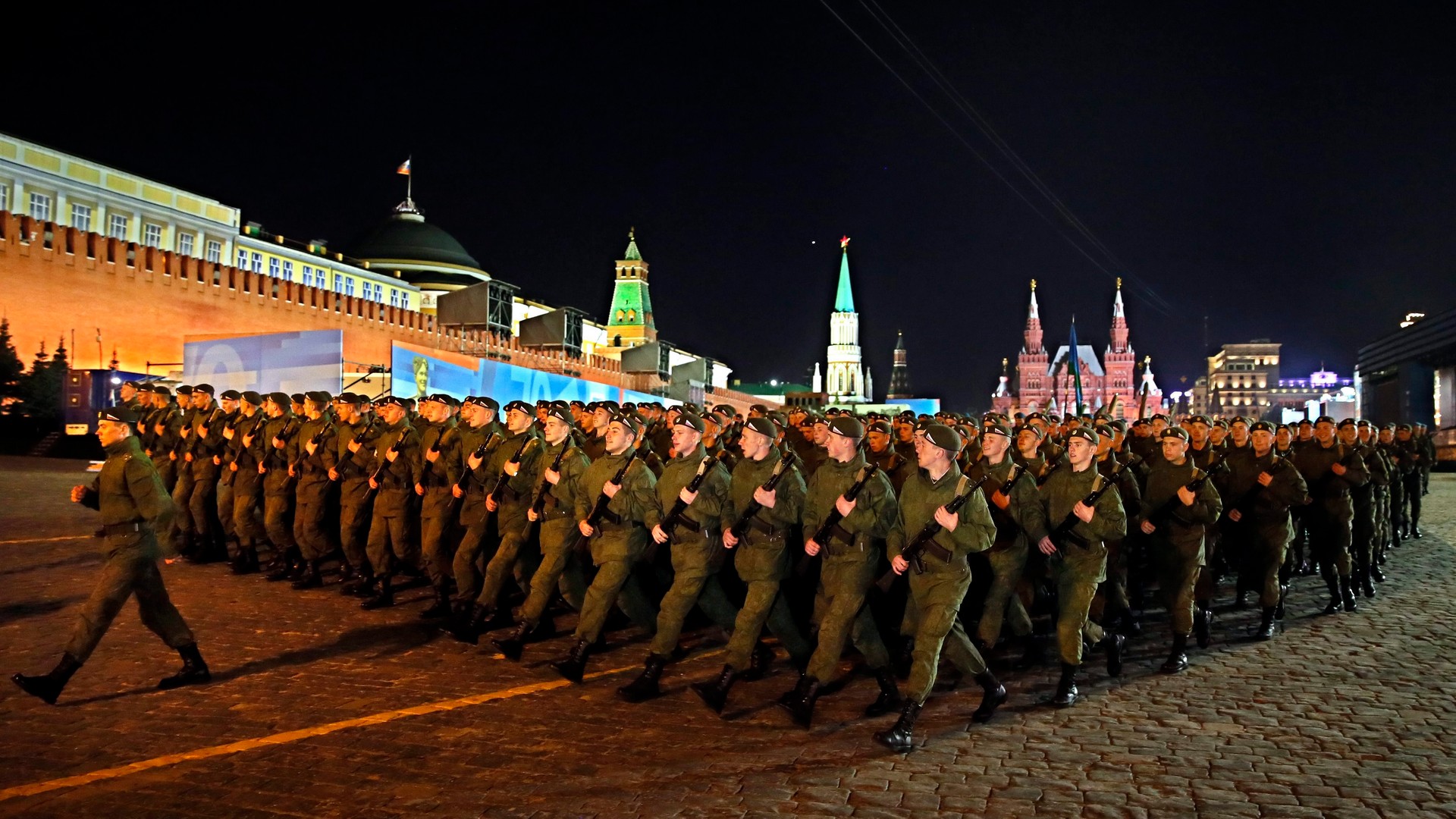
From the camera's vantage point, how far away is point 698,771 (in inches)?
229

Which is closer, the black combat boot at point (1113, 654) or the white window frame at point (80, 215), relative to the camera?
the black combat boot at point (1113, 654)

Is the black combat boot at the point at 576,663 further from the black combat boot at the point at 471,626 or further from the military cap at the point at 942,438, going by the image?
the military cap at the point at 942,438

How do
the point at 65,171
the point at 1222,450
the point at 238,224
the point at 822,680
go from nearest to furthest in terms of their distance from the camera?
the point at 822,680
the point at 1222,450
the point at 65,171
the point at 238,224

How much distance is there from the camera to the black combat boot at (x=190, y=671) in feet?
24.0

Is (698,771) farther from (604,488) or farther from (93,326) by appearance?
(93,326)

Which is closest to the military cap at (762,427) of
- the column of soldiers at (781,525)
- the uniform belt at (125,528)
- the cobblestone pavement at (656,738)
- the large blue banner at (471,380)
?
the column of soldiers at (781,525)

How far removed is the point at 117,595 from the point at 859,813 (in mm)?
4896

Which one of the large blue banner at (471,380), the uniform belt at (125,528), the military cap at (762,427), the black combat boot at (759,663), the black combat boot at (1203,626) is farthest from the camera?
the large blue banner at (471,380)

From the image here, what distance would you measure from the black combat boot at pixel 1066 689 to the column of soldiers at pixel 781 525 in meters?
0.02

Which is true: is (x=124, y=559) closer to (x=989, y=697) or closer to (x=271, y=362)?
(x=989, y=697)

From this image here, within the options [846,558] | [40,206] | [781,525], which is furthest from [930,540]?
[40,206]

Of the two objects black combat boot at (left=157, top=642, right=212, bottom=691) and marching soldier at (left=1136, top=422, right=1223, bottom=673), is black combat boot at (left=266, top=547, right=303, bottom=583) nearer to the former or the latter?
black combat boot at (left=157, top=642, right=212, bottom=691)

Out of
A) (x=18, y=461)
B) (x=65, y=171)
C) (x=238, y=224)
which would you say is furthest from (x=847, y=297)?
(x=18, y=461)

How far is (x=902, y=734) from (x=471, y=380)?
1924cm
